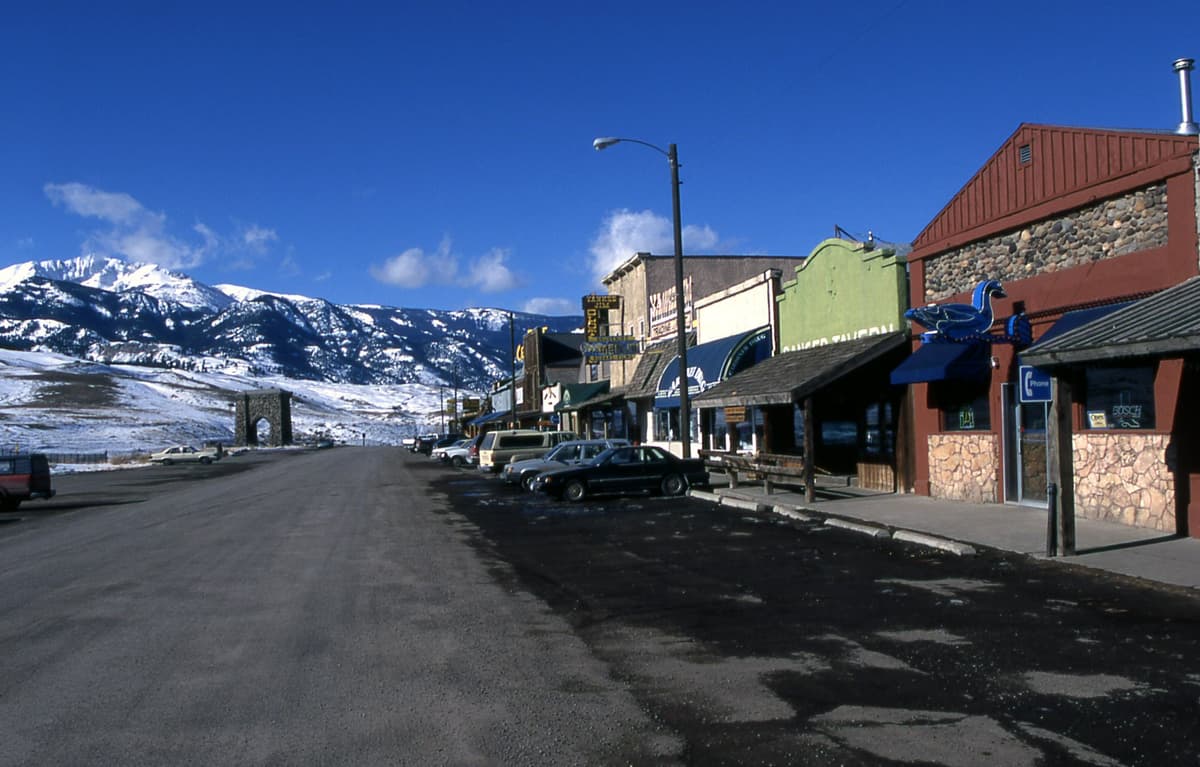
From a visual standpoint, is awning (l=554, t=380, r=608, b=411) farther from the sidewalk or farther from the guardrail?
the guardrail

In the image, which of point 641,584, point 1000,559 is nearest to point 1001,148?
point 1000,559

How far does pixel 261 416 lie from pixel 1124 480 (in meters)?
142

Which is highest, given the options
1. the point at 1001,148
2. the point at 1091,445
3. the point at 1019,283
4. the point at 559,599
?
the point at 1001,148

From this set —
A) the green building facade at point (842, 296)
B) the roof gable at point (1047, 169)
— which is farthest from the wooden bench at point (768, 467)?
the roof gable at point (1047, 169)

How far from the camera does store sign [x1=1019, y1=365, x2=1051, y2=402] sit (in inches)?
635

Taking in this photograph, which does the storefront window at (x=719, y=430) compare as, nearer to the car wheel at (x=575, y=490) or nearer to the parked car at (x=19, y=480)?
the car wheel at (x=575, y=490)

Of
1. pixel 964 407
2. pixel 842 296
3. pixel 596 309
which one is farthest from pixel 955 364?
pixel 596 309

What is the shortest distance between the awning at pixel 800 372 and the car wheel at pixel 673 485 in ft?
7.82

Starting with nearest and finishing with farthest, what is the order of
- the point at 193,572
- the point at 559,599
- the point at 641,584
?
the point at 559,599 → the point at 641,584 → the point at 193,572

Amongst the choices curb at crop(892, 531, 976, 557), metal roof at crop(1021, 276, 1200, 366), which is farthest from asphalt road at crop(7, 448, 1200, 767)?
metal roof at crop(1021, 276, 1200, 366)

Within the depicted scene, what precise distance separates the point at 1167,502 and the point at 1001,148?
7.23 metres

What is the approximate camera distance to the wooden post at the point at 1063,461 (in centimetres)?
1174

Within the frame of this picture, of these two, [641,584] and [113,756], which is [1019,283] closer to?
[641,584]

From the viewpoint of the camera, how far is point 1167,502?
1319 centimetres
